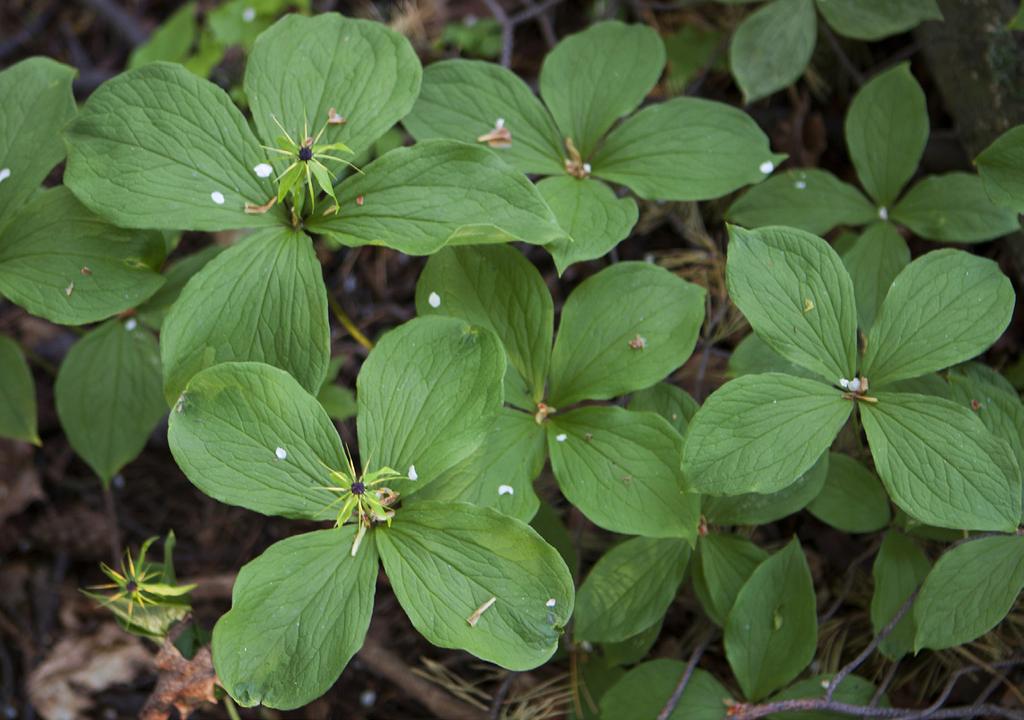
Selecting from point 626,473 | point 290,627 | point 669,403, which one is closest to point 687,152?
point 669,403

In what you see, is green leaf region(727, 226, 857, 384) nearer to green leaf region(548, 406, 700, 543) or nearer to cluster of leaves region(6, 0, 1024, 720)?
cluster of leaves region(6, 0, 1024, 720)

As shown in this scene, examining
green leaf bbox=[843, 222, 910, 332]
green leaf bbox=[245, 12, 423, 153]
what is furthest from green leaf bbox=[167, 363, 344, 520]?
green leaf bbox=[843, 222, 910, 332]

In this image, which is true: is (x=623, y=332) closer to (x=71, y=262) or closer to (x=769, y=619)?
(x=769, y=619)

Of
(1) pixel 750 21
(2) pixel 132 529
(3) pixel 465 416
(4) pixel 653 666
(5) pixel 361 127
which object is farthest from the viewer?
(2) pixel 132 529

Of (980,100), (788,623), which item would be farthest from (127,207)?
(980,100)

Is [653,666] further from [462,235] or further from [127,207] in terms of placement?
[127,207]

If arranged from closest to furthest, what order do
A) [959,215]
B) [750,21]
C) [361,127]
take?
[361,127] < [959,215] < [750,21]
